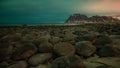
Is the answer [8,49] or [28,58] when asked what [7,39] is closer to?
[8,49]

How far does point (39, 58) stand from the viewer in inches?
158

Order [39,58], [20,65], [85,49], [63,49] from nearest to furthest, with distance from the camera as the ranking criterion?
[20,65] → [39,58] → [63,49] → [85,49]

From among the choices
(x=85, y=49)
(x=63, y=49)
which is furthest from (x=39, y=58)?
(x=85, y=49)

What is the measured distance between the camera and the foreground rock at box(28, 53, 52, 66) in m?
3.95

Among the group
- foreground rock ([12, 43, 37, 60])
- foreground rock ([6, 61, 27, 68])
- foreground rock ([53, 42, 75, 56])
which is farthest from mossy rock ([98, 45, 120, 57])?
foreground rock ([6, 61, 27, 68])

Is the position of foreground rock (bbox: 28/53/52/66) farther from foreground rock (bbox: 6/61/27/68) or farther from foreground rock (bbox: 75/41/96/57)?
foreground rock (bbox: 75/41/96/57)

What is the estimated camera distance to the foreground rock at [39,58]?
13.0ft

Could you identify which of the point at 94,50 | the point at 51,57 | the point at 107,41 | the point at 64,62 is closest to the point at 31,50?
the point at 51,57

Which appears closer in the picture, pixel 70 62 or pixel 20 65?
pixel 70 62

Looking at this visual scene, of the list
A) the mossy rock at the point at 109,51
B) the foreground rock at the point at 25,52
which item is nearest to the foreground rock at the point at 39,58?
the foreground rock at the point at 25,52

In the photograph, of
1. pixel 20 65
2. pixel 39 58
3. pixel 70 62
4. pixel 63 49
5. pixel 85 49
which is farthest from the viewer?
pixel 85 49

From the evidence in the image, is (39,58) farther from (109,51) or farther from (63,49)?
(109,51)

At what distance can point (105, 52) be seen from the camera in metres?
4.20

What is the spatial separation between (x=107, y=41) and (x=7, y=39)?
112 inches
